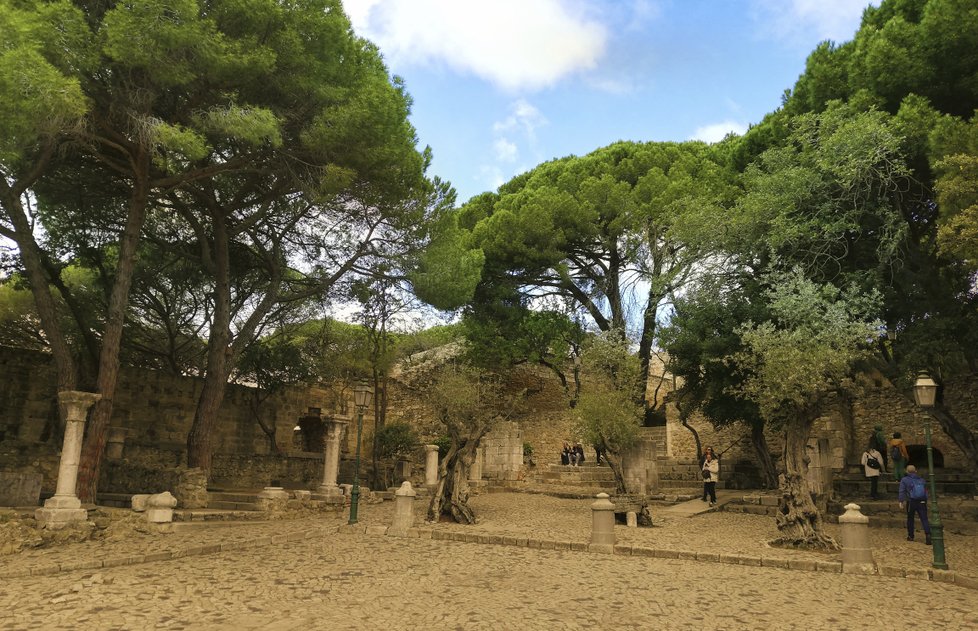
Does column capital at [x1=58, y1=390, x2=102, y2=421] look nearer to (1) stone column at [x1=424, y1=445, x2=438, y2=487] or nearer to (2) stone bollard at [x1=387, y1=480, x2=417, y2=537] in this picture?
(2) stone bollard at [x1=387, y1=480, x2=417, y2=537]

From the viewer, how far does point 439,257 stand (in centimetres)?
1727

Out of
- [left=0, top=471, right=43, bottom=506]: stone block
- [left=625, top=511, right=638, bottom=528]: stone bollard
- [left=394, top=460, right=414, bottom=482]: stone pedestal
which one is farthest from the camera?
[left=394, top=460, right=414, bottom=482]: stone pedestal

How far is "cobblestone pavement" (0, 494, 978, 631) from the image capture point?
5.77 meters

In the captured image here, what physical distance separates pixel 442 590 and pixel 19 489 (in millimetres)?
9306

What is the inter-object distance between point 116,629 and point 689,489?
1728 centimetres

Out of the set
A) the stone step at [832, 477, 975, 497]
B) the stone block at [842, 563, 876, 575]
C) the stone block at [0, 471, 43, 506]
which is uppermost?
the stone step at [832, 477, 975, 497]

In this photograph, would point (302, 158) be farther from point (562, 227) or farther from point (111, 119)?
point (562, 227)

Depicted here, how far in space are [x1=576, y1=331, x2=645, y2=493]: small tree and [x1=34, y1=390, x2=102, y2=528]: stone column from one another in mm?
10878

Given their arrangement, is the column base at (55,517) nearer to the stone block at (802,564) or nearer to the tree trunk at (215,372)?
the tree trunk at (215,372)

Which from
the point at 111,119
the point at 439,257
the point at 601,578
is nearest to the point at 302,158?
the point at 111,119

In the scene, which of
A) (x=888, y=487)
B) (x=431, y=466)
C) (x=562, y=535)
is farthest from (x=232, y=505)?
(x=888, y=487)

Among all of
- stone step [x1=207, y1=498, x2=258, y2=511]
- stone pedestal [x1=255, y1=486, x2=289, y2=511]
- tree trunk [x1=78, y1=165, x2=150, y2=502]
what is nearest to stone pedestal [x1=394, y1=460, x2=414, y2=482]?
stone step [x1=207, y1=498, x2=258, y2=511]

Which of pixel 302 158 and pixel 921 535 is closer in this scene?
pixel 921 535

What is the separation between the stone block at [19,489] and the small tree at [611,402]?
1186 cm
